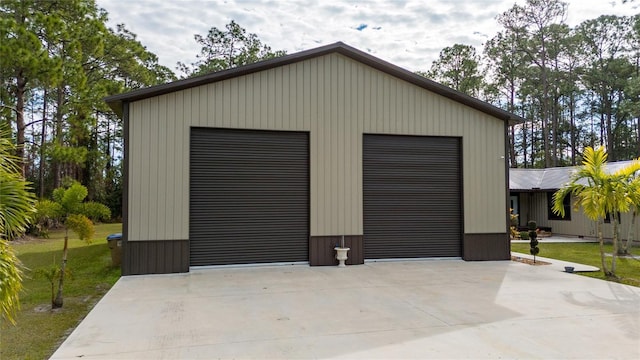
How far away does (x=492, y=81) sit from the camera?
30.6 metres

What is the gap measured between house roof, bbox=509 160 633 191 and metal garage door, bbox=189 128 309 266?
11.7 meters

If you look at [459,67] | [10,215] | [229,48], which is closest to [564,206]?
[459,67]

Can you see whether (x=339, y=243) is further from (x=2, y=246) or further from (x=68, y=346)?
(x=2, y=246)

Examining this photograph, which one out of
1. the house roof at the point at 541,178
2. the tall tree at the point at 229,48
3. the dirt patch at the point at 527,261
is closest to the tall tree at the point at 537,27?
the house roof at the point at 541,178

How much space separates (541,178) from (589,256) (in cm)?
812

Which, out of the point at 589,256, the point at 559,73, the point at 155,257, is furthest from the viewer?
the point at 559,73

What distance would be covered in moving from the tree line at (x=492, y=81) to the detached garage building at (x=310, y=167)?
12225 mm

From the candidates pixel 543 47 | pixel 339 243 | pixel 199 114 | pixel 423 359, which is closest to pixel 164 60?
pixel 199 114

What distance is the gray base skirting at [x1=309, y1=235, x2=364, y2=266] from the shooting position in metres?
9.08

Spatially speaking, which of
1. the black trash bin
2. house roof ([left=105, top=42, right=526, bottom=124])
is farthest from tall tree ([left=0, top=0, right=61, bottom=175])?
house roof ([left=105, top=42, right=526, bottom=124])

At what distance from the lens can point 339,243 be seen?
30.3 ft

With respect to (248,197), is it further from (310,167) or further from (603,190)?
(603,190)

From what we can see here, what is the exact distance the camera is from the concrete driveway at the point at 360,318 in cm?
393

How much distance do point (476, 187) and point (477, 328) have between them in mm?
6117
